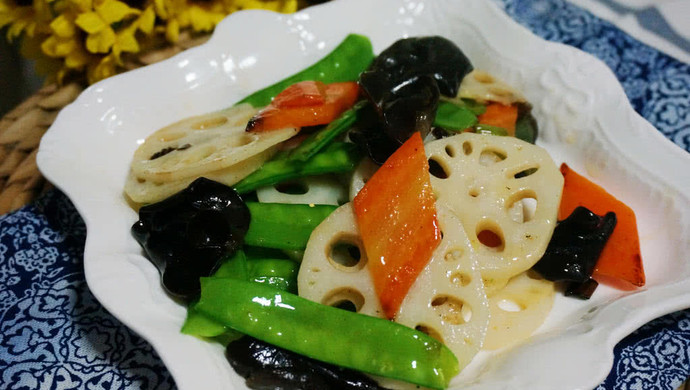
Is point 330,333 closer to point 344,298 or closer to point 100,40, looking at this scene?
point 344,298

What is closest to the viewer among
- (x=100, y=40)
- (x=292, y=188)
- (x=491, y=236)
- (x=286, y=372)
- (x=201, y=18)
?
(x=286, y=372)

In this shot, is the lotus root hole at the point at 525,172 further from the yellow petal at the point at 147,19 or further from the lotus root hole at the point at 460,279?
the yellow petal at the point at 147,19

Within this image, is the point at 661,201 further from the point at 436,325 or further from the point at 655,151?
the point at 436,325

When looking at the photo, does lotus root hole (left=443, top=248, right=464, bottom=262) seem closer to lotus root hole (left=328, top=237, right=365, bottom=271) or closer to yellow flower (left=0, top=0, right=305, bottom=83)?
lotus root hole (left=328, top=237, right=365, bottom=271)

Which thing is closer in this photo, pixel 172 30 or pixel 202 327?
pixel 202 327

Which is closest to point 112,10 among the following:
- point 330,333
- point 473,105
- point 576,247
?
point 473,105

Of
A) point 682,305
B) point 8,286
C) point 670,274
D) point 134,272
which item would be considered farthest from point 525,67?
point 8,286
